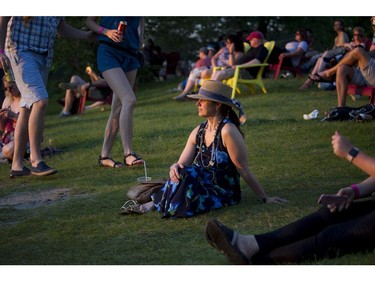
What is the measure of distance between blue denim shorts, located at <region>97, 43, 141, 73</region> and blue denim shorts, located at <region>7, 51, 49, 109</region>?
69 cm

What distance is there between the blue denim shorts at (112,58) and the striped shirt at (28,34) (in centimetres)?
61

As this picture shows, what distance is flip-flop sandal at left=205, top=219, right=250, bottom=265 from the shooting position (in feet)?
16.8

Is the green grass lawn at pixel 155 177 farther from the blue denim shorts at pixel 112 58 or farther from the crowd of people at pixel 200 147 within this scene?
the blue denim shorts at pixel 112 58

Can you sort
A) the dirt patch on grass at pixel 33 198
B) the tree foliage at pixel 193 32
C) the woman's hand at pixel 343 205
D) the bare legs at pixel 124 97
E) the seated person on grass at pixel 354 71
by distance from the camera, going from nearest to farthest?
the woman's hand at pixel 343 205 → the dirt patch on grass at pixel 33 198 → the bare legs at pixel 124 97 → the seated person on grass at pixel 354 71 → the tree foliage at pixel 193 32

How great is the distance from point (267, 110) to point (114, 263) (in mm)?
8448

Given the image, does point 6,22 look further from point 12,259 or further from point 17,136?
point 12,259

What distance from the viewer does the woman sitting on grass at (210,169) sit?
21.9 ft

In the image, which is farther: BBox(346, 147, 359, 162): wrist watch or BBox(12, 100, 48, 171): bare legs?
BBox(12, 100, 48, 171): bare legs

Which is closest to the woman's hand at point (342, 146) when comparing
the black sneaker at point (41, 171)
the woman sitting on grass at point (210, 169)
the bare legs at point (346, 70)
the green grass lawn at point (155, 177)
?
the green grass lawn at point (155, 177)

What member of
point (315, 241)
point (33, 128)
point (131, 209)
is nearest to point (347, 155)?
point (315, 241)

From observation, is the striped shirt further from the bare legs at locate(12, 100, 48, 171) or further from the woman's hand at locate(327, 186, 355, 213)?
the woman's hand at locate(327, 186, 355, 213)

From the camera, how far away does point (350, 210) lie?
5.29 meters

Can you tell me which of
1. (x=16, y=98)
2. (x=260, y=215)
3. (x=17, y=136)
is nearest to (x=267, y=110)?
(x=16, y=98)

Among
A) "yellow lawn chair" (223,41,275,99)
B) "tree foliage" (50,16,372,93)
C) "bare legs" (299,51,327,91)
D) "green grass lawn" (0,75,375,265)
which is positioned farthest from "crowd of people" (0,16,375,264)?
"tree foliage" (50,16,372,93)
